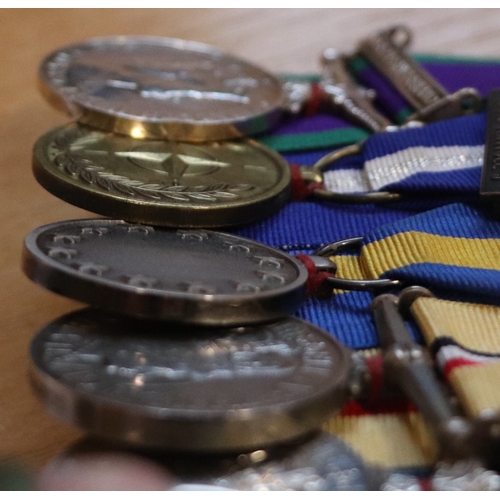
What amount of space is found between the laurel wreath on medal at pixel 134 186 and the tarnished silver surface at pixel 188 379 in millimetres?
205

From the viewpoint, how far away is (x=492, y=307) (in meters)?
0.84

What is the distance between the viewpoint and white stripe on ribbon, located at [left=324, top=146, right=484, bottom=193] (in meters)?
1.05

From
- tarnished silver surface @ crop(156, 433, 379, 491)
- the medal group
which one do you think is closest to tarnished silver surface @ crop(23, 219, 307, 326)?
the medal group

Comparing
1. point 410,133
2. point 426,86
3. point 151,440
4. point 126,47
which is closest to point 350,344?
point 151,440

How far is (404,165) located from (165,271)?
432 millimetres

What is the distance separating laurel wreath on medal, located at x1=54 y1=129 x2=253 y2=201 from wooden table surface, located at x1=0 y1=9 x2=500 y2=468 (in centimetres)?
5

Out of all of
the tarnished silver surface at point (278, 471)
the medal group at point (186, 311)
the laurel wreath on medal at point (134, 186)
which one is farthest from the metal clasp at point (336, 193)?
the tarnished silver surface at point (278, 471)

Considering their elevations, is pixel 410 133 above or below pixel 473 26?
below

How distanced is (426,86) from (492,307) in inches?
22.2

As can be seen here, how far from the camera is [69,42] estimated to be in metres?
1.52

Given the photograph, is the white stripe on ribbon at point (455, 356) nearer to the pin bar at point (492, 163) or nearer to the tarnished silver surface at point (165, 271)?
the tarnished silver surface at point (165, 271)

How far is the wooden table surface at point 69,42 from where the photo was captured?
0.92 meters

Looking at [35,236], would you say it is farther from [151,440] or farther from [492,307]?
[492,307]

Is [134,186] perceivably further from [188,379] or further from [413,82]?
[413,82]
